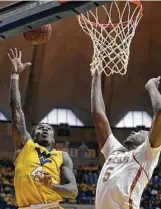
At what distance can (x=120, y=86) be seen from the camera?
1480 cm

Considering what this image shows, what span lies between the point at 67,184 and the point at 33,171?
312mm

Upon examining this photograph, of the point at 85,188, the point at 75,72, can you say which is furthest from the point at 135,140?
the point at 85,188

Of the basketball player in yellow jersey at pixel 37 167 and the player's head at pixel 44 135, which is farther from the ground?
the player's head at pixel 44 135

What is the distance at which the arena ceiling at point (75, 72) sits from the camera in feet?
44.9

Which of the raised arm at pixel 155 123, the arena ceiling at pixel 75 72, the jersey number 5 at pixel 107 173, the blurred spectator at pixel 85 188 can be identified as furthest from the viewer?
the arena ceiling at pixel 75 72

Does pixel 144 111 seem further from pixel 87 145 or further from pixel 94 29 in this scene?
pixel 94 29

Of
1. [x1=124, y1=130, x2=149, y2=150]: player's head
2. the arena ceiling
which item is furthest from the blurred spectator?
[x1=124, y1=130, x2=149, y2=150]: player's head

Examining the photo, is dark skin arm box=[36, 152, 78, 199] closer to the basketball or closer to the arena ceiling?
the basketball

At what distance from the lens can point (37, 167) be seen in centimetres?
435

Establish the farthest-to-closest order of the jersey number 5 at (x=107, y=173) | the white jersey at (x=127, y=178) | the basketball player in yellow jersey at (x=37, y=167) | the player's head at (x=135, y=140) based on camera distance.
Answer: the basketball player in yellow jersey at (x=37, y=167), the player's head at (x=135, y=140), the jersey number 5 at (x=107, y=173), the white jersey at (x=127, y=178)

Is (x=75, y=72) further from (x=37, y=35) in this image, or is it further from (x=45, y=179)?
(x=45, y=179)

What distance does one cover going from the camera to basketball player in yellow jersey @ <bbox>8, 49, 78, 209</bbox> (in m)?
4.26

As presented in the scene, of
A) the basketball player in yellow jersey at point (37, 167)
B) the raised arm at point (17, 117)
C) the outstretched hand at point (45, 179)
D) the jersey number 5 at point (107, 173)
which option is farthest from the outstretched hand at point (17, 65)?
the jersey number 5 at point (107, 173)

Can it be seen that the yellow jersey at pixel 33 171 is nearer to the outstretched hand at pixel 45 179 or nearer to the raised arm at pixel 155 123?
the outstretched hand at pixel 45 179
